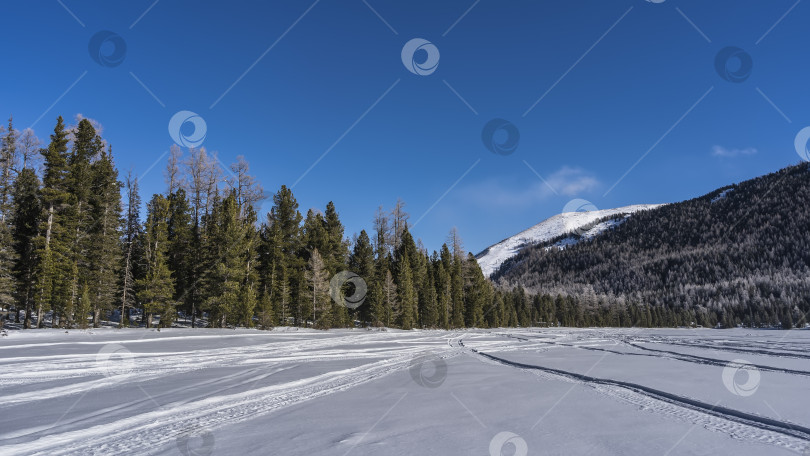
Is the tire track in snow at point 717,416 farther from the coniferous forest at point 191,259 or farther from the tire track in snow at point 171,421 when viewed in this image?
the coniferous forest at point 191,259

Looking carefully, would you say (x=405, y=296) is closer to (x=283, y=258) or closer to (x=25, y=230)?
(x=283, y=258)

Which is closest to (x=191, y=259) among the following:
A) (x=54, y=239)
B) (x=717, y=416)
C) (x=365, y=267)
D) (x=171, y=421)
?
(x=54, y=239)

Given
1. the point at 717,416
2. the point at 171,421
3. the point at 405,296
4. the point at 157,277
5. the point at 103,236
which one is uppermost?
the point at 103,236

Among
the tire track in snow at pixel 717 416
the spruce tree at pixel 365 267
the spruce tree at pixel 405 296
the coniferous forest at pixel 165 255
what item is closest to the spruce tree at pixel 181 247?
the coniferous forest at pixel 165 255

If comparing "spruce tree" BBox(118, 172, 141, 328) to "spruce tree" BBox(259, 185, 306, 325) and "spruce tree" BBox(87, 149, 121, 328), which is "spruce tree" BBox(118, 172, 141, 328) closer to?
"spruce tree" BBox(87, 149, 121, 328)

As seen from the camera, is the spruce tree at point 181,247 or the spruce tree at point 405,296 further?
the spruce tree at point 405,296

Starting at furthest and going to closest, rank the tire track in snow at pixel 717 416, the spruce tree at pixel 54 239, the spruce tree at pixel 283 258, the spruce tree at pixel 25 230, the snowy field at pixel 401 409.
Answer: the spruce tree at pixel 283 258 → the spruce tree at pixel 25 230 → the spruce tree at pixel 54 239 → the tire track in snow at pixel 717 416 → the snowy field at pixel 401 409

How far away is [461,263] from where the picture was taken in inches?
2653

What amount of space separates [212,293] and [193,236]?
7548 millimetres

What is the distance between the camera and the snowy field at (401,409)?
15.3 feet

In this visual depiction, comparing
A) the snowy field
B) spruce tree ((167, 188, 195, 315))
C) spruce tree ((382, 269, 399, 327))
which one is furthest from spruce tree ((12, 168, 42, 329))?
spruce tree ((382, 269, 399, 327))

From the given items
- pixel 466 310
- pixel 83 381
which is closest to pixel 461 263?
pixel 466 310

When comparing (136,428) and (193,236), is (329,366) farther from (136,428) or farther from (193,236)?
(193,236)

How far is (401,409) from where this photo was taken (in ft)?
21.7
